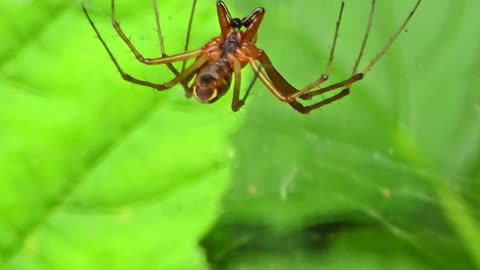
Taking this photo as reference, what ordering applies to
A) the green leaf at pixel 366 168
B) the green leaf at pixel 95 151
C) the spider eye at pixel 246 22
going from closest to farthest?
the green leaf at pixel 95 151, the spider eye at pixel 246 22, the green leaf at pixel 366 168

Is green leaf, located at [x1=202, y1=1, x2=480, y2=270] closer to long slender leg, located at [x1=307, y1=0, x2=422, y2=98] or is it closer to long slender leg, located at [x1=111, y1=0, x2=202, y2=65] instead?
long slender leg, located at [x1=307, y1=0, x2=422, y2=98]

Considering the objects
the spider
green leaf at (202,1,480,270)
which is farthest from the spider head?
green leaf at (202,1,480,270)

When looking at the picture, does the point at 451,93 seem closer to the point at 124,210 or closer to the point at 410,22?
the point at 410,22

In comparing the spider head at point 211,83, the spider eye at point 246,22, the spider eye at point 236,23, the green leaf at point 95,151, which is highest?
the spider eye at point 246,22

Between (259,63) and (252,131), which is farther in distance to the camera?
(252,131)

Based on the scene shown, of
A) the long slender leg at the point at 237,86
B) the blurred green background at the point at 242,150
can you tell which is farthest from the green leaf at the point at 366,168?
the long slender leg at the point at 237,86

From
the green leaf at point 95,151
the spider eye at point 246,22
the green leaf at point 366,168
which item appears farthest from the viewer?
the green leaf at point 366,168

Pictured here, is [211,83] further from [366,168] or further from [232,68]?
[366,168]

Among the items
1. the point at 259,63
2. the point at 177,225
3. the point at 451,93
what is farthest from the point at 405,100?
the point at 177,225

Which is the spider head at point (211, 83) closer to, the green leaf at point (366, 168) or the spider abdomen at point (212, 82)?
the spider abdomen at point (212, 82)
